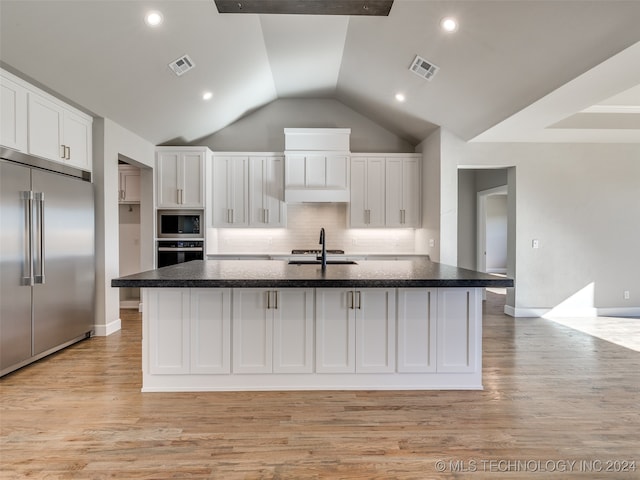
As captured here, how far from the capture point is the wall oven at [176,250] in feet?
18.4

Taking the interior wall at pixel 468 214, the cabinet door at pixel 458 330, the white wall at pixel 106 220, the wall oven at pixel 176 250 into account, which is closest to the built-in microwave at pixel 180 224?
the wall oven at pixel 176 250

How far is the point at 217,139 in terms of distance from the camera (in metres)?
6.29

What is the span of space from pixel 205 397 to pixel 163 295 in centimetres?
82

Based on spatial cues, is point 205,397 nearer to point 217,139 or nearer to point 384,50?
point 384,50

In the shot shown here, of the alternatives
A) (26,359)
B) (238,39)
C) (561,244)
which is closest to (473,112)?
(561,244)

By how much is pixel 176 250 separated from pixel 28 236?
243cm

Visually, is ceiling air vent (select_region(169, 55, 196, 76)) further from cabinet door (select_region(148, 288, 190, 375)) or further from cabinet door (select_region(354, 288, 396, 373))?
cabinet door (select_region(354, 288, 396, 373))

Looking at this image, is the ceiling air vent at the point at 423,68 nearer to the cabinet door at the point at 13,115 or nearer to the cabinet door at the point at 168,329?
the cabinet door at the point at 168,329

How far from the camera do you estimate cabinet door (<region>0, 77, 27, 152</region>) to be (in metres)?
3.04

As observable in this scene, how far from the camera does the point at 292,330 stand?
9.16 ft

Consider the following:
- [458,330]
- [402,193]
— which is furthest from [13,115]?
[402,193]

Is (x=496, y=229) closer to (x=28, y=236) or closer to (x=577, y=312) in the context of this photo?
(x=577, y=312)

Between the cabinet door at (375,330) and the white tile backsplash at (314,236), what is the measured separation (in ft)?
11.6

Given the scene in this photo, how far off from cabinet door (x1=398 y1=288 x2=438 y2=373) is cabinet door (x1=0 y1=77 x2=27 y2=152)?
11.5ft
